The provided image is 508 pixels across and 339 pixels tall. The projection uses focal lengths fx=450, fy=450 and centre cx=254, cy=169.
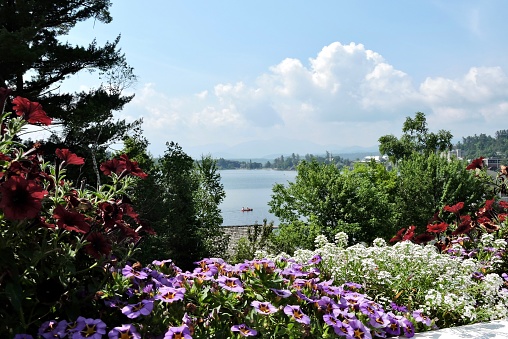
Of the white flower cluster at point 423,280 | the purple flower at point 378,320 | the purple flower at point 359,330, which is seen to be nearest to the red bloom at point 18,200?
the purple flower at point 359,330

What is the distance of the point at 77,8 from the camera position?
1199cm

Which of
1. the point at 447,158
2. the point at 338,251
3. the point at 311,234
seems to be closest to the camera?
the point at 338,251

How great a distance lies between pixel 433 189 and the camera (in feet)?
28.9

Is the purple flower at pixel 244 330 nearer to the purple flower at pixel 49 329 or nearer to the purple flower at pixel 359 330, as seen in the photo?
the purple flower at pixel 359 330

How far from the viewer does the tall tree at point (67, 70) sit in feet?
33.7

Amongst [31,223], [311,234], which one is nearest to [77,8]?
[311,234]

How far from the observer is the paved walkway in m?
2.02

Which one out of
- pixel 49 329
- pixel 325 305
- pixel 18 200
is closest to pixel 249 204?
pixel 325 305

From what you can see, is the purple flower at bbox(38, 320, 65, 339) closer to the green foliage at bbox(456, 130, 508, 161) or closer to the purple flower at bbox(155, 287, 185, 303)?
the purple flower at bbox(155, 287, 185, 303)

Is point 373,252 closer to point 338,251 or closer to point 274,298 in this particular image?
point 338,251

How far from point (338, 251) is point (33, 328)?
1733 mm

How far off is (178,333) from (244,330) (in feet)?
0.82

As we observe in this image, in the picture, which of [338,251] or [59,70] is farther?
[59,70]

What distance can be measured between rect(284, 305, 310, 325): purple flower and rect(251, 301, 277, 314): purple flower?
0.06 m
